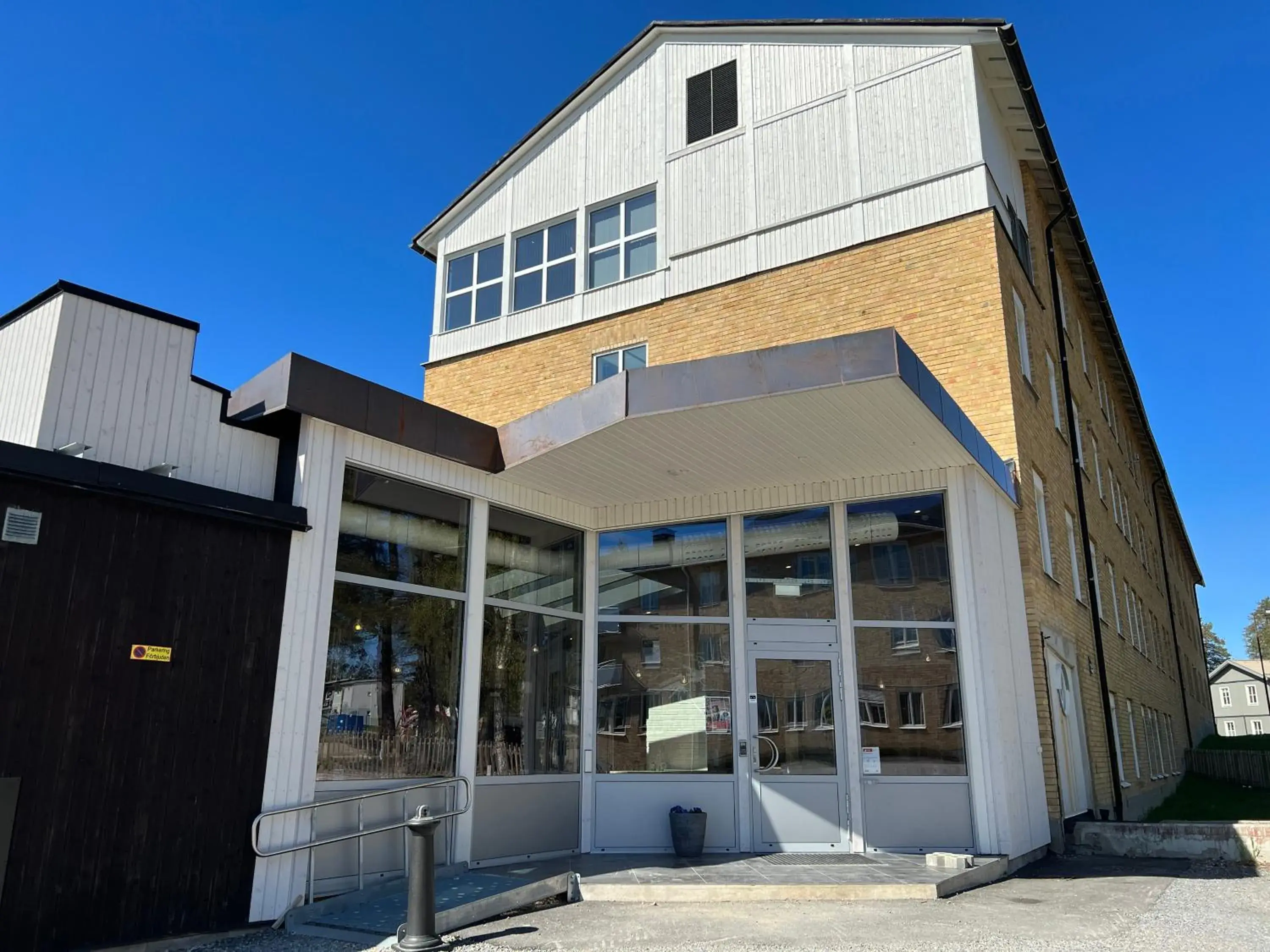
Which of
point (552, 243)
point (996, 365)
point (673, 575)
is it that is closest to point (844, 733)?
point (673, 575)

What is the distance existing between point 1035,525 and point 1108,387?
1456 cm

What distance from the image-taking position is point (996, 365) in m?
11.5

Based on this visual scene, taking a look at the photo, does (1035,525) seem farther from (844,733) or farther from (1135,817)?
(1135,817)

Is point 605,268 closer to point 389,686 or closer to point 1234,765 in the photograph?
point 389,686

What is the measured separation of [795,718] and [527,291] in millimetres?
9279

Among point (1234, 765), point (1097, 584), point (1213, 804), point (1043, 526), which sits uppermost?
point (1043, 526)

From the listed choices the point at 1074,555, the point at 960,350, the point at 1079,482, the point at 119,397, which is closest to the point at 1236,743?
the point at 1079,482

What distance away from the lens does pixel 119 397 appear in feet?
23.6

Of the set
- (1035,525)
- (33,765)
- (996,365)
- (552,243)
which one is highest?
(552,243)

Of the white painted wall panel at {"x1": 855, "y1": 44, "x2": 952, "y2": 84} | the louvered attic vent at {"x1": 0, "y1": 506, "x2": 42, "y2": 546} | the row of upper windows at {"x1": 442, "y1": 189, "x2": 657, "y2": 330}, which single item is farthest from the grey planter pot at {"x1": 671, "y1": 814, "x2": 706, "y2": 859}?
the white painted wall panel at {"x1": 855, "y1": 44, "x2": 952, "y2": 84}

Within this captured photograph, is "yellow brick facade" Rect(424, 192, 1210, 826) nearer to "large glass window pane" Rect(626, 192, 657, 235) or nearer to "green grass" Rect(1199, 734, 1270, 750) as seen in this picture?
"large glass window pane" Rect(626, 192, 657, 235)

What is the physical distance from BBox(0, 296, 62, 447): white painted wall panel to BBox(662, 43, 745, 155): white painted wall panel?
1059cm

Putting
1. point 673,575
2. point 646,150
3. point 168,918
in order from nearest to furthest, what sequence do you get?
Result: point 168,918, point 673,575, point 646,150

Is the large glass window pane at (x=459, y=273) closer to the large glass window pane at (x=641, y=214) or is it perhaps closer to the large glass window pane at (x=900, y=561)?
the large glass window pane at (x=641, y=214)
